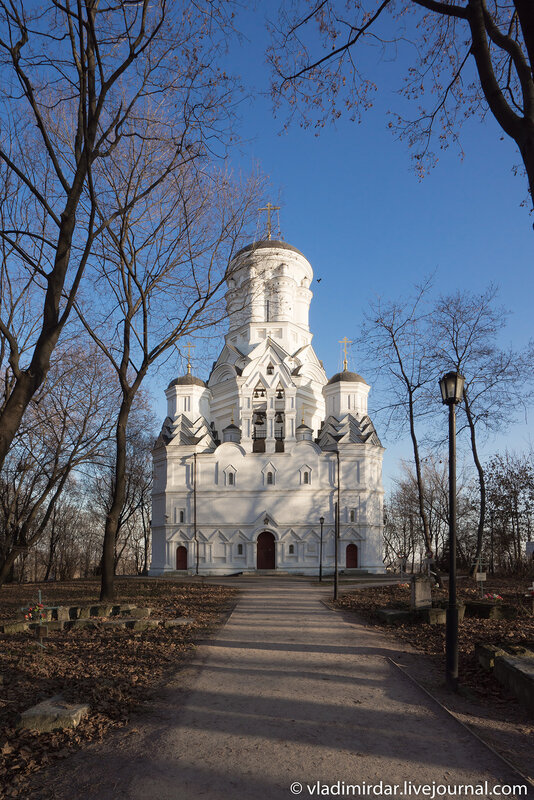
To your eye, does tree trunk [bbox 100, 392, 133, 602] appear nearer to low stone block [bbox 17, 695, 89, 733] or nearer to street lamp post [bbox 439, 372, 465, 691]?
street lamp post [bbox 439, 372, 465, 691]

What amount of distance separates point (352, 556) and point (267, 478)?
28.9 feet

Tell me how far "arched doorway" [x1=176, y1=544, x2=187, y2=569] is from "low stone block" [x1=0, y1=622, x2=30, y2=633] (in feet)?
116

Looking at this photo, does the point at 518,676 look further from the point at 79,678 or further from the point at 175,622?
the point at 175,622

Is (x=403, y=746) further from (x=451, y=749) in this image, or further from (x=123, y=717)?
(x=123, y=717)

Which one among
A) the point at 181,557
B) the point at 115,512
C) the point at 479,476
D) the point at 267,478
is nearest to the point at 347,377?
the point at 267,478

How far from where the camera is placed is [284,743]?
539 centimetres

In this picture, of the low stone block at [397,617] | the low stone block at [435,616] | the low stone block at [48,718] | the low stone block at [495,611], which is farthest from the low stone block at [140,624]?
the low stone block at [495,611]

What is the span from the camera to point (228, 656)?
966cm

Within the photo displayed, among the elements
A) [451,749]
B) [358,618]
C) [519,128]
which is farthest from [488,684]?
[358,618]

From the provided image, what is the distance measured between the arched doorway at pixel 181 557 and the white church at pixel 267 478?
0.26 feet

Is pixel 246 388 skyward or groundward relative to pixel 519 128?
skyward

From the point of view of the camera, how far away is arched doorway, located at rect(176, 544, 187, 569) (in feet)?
155

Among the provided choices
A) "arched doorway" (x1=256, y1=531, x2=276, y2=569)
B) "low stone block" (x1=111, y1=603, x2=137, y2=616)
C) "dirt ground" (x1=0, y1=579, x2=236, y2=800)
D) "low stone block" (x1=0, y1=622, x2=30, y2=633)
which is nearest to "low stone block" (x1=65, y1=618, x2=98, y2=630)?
"dirt ground" (x1=0, y1=579, x2=236, y2=800)

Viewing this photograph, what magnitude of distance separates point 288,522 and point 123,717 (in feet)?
135
